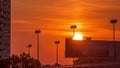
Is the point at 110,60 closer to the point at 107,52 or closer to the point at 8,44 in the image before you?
the point at 107,52

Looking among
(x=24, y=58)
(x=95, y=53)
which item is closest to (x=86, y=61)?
(x=95, y=53)

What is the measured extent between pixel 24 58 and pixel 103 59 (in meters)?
47.2

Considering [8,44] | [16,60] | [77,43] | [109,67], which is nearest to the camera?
[16,60]

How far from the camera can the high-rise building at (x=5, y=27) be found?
149875 millimetres

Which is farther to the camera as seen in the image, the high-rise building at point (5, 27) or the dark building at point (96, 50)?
the dark building at point (96, 50)

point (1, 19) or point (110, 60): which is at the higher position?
point (1, 19)

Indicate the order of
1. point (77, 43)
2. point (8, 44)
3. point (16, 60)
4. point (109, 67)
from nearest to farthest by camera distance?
point (16, 60) < point (109, 67) < point (8, 44) < point (77, 43)

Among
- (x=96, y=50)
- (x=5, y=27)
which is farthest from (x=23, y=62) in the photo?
(x=96, y=50)

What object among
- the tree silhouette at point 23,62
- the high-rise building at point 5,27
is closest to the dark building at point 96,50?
the high-rise building at point 5,27

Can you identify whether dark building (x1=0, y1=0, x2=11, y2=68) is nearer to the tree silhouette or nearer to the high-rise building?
the high-rise building

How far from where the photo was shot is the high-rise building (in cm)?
14988

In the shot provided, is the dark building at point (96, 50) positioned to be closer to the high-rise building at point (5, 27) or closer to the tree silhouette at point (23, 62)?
the high-rise building at point (5, 27)

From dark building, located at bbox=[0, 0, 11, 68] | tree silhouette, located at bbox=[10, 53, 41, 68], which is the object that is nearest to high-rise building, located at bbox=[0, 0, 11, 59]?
dark building, located at bbox=[0, 0, 11, 68]

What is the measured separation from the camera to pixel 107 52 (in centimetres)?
16638
